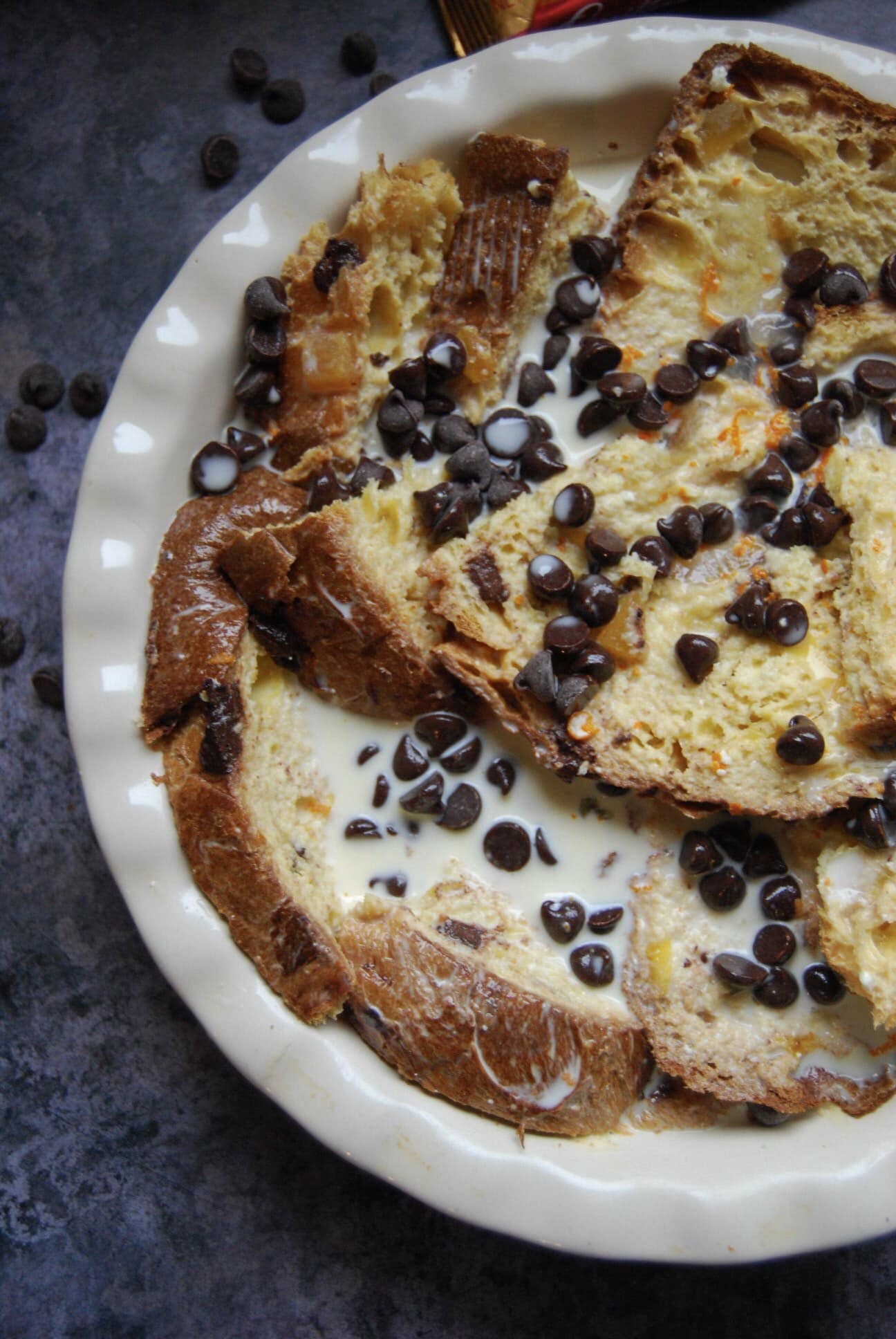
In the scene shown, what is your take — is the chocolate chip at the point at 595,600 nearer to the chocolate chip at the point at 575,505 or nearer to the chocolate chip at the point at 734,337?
the chocolate chip at the point at 575,505

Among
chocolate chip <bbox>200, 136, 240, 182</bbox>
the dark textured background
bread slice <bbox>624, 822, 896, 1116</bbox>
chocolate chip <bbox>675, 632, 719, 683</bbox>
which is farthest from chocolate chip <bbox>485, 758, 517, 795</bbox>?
chocolate chip <bbox>200, 136, 240, 182</bbox>

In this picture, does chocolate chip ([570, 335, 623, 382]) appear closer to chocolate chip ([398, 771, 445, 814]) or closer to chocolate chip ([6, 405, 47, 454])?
chocolate chip ([398, 771, 445, 814])

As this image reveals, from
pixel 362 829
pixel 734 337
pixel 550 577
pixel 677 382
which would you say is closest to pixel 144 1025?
pixel 362 829

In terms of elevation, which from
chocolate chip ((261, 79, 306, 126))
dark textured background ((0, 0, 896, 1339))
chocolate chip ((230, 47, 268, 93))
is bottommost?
dark textured background ((0, 0, 896, 1339))

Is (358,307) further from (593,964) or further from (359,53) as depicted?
(593,964)

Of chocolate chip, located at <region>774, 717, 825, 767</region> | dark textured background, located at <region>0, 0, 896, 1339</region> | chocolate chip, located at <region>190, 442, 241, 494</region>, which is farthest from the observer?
dark textured background, located at <region>0, 0, 896, 1339</region>

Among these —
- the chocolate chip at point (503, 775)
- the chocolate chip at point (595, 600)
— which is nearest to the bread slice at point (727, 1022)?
the chocolate chip at point (503, 775)

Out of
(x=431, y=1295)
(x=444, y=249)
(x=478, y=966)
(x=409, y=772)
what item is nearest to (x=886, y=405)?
(x=444, y=249)
